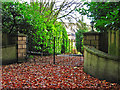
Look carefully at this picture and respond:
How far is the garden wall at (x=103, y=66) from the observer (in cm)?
397

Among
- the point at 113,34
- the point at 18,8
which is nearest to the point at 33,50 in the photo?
the point at 18,8

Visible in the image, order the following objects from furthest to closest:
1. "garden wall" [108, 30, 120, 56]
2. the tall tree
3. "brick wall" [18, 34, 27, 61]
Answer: the tall tree → "brick wall" [18, 34, 27, 61] → "garden wall" [108, 30, 120, 56]

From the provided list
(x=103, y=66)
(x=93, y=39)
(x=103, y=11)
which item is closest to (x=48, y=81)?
(x=103, y=66)

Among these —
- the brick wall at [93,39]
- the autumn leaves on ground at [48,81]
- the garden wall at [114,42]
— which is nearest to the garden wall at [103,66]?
the autumn leaves on ground at [48,81]

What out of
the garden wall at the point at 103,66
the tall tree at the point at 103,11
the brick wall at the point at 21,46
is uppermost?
the tall tree at the point at 103,11

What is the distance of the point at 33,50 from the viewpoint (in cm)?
782

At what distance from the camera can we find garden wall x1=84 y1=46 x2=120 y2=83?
397 centimetres

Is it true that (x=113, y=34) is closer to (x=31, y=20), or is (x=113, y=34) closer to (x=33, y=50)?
(x=31, y=20)

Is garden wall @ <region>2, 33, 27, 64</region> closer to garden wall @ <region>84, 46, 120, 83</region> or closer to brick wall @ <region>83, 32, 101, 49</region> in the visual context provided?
brick wall @ <region>83, 32, 101, 49</region>

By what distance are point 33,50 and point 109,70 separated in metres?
4.70

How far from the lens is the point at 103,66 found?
423cm

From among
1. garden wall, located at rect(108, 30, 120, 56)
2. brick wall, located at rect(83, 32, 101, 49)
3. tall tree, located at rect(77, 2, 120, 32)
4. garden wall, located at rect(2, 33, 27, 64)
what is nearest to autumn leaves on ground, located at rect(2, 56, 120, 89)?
garden wall, located at rect(108, 30, 120, 56)

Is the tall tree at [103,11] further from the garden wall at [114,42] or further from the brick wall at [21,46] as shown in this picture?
the brick wall at [21,46]

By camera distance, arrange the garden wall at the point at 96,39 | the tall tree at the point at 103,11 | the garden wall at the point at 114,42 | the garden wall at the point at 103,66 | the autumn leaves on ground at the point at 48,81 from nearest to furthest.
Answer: the autumn leaves on ground at the point at 48,81
the garden wall at the point at 103,66
the garden wall at the point at 114,42
the garden wall at the point at 96,39
the tall tree at the point at 103,11
